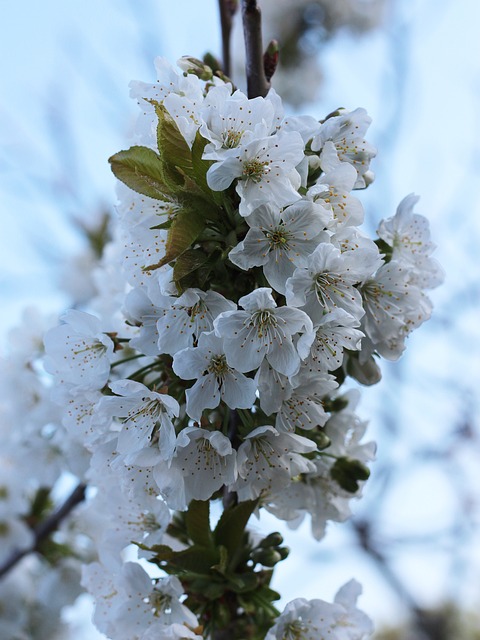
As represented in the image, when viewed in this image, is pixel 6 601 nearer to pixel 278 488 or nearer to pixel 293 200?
pixel 278 488

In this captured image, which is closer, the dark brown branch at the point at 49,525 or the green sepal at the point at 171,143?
the green sepal at the point at 171,143

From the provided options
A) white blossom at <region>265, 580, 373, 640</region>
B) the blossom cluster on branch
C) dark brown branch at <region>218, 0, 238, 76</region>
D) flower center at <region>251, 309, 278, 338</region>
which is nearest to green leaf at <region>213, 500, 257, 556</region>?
the blossom cluster on branch

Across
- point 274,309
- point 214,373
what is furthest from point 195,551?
point 274,309

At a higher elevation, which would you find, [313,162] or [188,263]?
[313,162]

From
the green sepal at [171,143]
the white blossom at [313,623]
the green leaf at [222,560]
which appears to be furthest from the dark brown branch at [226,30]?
the white blossom at [313,623]

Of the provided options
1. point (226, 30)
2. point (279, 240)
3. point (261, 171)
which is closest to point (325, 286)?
point (279, 240)

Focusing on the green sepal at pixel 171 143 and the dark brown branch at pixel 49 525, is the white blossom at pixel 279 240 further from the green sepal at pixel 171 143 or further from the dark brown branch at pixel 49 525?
the dark brown branch at pixel 49 525

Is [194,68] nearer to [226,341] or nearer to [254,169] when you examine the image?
[254,169]
